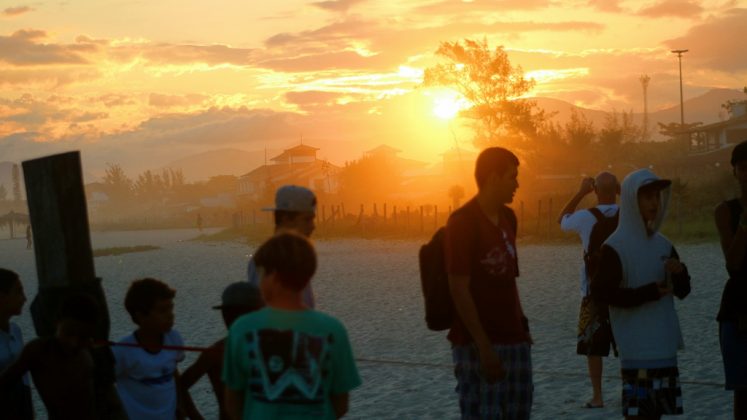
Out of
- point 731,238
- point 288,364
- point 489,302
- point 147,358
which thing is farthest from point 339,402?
point 731,238

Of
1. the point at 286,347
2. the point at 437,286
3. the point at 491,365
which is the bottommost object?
the point at 491,365

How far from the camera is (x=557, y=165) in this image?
2653 inches

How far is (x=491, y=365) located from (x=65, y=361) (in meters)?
1.78

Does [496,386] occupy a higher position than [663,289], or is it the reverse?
[663,289]

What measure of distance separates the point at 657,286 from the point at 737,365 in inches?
23.3

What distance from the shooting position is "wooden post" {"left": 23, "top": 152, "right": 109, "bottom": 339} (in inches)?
182

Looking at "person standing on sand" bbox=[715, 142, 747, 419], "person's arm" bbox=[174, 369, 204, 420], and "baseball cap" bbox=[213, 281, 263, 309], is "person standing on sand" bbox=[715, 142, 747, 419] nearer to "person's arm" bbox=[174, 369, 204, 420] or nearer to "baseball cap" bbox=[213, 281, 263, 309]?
"baseball cap" bbox=[213, 281, 263, 309]

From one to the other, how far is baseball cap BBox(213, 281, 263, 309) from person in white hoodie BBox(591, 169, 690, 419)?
6.26 feet

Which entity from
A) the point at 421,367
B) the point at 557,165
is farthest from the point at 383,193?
the point at 421,367

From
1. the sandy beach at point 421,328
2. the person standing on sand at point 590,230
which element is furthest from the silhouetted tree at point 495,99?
the person standing on sand at point 590,230

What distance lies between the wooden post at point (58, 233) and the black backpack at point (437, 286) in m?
1.41

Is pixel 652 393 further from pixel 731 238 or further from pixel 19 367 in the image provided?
pixel 19 367

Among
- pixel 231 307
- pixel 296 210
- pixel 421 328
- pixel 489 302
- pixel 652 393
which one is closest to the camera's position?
pixel 231 307

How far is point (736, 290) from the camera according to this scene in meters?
5.41
